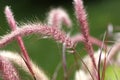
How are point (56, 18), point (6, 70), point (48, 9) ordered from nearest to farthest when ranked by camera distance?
point (6, 70), point (56, 18), point (48, 9)

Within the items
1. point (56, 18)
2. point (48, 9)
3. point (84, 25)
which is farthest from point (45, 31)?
point (48, 9)

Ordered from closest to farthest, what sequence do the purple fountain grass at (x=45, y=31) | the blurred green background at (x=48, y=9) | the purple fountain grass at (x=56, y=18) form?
the purple fountain grass at (x=45, y=31) < the purple fountain grass at (x=56, y=18) < the blurred green background at (x=48, y=9)

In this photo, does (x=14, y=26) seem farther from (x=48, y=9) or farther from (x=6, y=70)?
(x=48, y=9)

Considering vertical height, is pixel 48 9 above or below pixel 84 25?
above

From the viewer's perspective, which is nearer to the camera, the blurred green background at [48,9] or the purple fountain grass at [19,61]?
the purple fountain grass at [19,61]

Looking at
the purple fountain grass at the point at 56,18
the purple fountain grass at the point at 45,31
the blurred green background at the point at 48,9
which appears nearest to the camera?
the purple fountain grass at the point at 45,31

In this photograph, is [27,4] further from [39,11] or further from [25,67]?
[25,67]

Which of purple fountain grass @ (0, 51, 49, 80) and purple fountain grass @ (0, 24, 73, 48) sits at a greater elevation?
purple fountain grass @ (0, 24, 73, 48)

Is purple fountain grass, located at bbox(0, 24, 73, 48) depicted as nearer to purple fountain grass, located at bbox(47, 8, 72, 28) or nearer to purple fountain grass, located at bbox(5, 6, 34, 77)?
purple fountain grass, located at bbox(5, 6, 34, 77)

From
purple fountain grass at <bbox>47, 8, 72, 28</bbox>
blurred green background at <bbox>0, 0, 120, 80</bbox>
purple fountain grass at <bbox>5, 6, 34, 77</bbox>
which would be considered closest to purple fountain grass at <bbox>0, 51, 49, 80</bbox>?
purple fountain grass at <bbox>5, 6, 34, 77</bbox>

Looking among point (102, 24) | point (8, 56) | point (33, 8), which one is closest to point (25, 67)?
point (8, 56)

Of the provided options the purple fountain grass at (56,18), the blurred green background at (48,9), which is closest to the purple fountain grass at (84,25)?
the purple fountain grass at (56,18)

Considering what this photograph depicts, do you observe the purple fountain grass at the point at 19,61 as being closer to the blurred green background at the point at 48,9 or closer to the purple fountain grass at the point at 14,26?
the purple fountain grass at the point at 14,26
